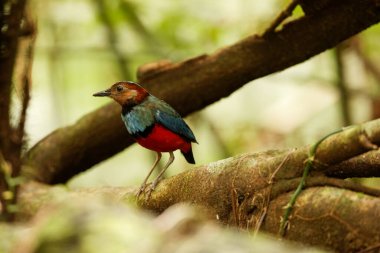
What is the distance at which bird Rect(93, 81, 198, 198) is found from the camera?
4867 mm

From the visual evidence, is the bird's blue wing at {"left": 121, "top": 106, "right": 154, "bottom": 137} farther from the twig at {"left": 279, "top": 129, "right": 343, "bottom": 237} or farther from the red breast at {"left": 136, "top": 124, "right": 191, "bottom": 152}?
the twig at {"left": 279, "top": 129, "right": 343, "bottom": 237}

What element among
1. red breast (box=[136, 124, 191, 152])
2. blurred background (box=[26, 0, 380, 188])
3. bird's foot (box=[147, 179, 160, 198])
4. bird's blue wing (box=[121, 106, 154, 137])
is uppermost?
bird's blue wing (box=[121, 106, 154, 137])

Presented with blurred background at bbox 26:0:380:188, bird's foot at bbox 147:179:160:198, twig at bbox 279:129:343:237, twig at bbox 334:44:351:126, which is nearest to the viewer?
twig at bbox 279:129:343:237

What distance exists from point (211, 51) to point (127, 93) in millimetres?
4196

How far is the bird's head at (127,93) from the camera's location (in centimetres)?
505

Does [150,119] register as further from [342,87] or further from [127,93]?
[342,87]

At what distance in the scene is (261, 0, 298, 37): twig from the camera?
5.11 meters

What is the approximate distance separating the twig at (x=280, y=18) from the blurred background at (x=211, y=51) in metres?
1.74

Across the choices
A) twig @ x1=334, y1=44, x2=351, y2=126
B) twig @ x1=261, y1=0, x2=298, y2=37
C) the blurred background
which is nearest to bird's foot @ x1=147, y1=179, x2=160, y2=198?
twig @ x1=261, y1=0, x2=298, y2=37

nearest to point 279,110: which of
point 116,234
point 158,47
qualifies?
point 158,47

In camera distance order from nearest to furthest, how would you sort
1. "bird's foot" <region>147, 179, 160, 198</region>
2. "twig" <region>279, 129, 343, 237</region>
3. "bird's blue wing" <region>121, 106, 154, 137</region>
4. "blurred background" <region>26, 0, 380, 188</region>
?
"twig" <region>279, 129, 343, 237</region>, "bird's foot" <region>147, 179, 160, 198</region>, "bird's blue wing" <region>121, 106, 154, 137</region>, "blurred background" <region>26, 0, 380, 188</region>

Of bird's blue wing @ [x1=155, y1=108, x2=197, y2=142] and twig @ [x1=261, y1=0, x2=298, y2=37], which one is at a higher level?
twig @ [x1=261, y1=0, x2=298, y2=37]

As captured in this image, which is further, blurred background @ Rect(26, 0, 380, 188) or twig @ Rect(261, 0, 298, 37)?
blurred background @ Rect(26, 0, 380, 188)

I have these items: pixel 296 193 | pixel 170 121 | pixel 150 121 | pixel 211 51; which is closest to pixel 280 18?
pixel 170 121
